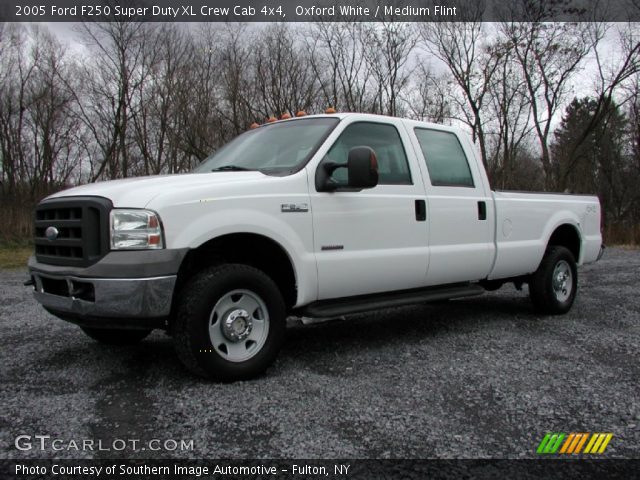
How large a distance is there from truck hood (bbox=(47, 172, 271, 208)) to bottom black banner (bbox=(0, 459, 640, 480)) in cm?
152

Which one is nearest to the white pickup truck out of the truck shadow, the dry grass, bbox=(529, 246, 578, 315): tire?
the truck shadow

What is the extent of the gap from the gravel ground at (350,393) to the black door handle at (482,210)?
1138 millimetres

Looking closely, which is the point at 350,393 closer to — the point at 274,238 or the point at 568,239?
the point at 274,238

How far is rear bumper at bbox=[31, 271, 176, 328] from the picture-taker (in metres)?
3.23

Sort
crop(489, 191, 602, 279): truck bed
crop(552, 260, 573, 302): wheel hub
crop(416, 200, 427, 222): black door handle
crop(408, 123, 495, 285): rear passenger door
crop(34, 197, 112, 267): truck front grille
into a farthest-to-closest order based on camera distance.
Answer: crop(552, 260, 573, 302): wheel hub, crop(489, 191, 602, 279): truck bed, crop(408, 123, 495, 285): rear passenger door, crop(416, 200, 427, 222): black door handle, crop(34, 197, 112, 267): truck front grille

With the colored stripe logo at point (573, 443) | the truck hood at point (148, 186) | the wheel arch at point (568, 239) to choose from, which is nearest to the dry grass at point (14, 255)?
the truck hood at point (148, 186)

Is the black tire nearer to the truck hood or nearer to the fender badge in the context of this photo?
the truck hood

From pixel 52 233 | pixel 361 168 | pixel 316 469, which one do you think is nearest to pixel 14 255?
pixel 52 233

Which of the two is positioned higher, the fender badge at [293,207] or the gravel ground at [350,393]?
the fender badge at [293,207]

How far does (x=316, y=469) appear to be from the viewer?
2.48 meters

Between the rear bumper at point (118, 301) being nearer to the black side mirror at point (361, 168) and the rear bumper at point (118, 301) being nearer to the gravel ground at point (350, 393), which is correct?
the gravel ground at point (350, 393)

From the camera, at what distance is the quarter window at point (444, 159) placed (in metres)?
5.02

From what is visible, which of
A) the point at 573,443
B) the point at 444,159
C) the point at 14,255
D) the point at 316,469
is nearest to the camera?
the point at 316,469

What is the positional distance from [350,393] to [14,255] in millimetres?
13086
